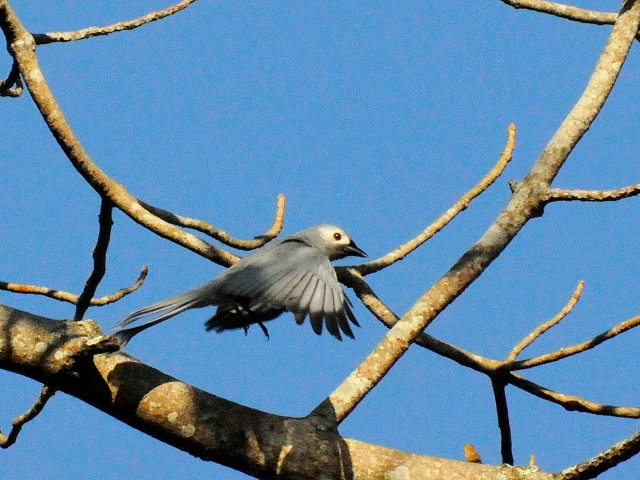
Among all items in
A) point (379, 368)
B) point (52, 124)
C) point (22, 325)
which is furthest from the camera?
point (52, 124)

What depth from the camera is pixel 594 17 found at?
539 centimetres

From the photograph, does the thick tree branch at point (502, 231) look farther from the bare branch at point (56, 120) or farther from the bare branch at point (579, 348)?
the bare branch at point (56, 120)

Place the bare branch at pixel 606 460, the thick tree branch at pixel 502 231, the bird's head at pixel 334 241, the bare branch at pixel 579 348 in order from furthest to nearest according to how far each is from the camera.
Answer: the bird's head at pixel 334 241 < the bare branch at pixel 579 348 < the thick tree branch at pixel 502 231 < the bare branch at pixel 606 460

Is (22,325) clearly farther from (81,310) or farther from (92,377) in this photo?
(81,310)

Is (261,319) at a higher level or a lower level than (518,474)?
higher

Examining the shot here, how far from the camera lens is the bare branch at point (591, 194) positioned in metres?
3.80

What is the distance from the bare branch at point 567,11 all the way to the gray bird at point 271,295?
209cm

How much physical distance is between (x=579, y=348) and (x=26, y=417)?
2.73 m

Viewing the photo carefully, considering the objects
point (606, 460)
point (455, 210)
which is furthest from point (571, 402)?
point (606, 460)

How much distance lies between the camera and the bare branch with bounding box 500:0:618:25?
5184 millimetres

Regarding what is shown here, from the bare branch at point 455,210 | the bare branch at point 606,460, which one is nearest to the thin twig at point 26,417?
the bare branch at point 455,210

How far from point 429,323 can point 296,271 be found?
158 centimetres

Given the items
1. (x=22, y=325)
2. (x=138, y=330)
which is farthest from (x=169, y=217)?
(x=22, y=325)

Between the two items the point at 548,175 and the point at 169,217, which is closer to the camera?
the point at 548,175
